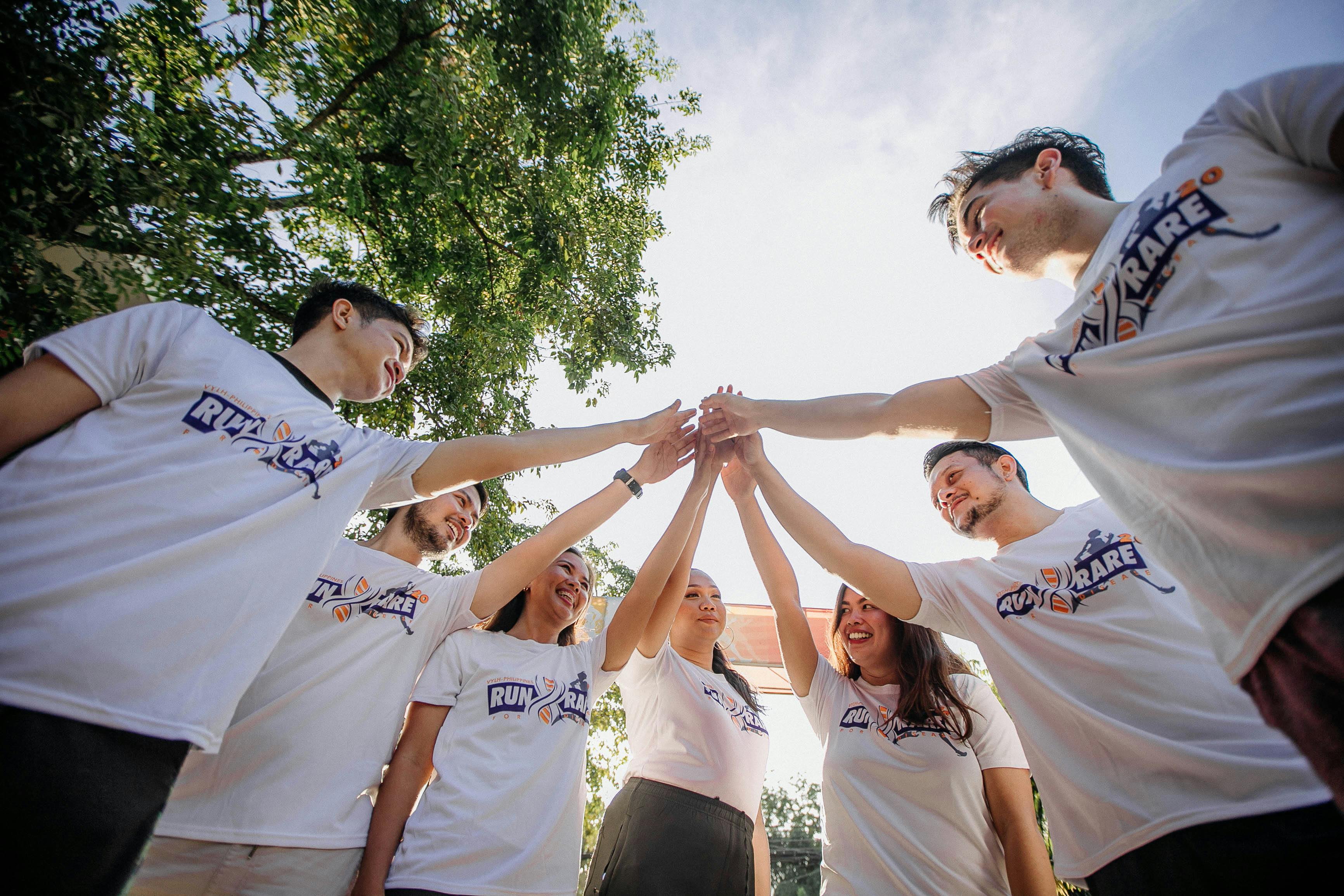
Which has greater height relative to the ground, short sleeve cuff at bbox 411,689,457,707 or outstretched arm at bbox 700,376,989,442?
outstretched arm at bbox 700,376,989,442

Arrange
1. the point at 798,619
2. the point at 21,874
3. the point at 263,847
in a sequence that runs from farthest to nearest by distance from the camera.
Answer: the point at 798,619 < the point at 263,847 < the point at 21,874

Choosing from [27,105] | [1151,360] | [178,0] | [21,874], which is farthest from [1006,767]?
[178,0]

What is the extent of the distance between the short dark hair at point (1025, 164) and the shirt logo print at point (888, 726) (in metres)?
2.12

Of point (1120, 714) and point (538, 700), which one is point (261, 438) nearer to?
point (538, 700)

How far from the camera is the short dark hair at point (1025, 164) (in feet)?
6.58

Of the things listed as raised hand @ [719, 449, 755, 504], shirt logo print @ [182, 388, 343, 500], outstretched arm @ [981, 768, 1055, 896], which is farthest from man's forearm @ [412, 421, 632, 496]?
outstretched arm @ [981, 768, 1055, 896]

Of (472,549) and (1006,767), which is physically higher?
(472,549)

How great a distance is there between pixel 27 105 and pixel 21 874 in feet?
14.3

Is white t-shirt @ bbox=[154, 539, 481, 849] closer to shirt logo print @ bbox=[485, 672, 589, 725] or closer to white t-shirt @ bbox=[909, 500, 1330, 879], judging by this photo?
shirt logo print @ bbox=[485, 672, 589, 725]

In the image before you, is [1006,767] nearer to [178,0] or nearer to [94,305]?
[94,305]

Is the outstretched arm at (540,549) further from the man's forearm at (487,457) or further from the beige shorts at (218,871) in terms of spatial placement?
the beige shorts at (218,871)

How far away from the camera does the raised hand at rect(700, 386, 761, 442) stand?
9.48ft

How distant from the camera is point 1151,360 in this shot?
1164 mm

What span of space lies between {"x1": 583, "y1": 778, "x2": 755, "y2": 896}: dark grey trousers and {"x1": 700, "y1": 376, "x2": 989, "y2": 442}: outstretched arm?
1731 millimetres
